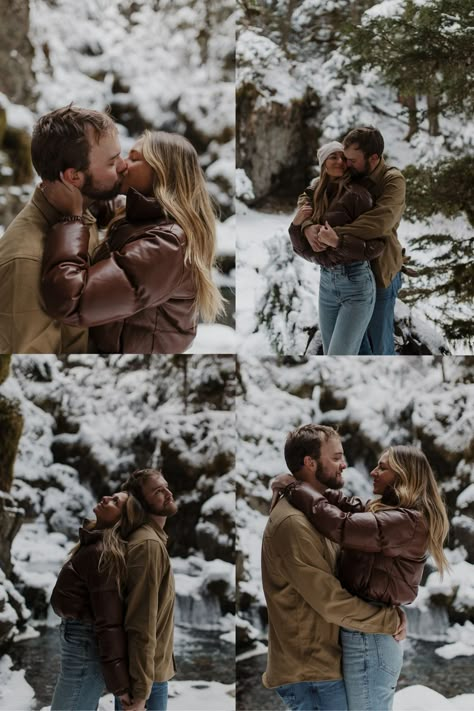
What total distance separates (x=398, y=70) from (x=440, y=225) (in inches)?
27.4

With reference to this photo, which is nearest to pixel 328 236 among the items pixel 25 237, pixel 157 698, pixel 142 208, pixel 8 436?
pixel 142 208

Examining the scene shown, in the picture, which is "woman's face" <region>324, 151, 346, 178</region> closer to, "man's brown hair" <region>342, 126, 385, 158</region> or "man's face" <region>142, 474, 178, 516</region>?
"man's brown hair" <region>342, 126, 385, 158</region>

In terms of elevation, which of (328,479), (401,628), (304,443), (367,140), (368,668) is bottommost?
(368,668)

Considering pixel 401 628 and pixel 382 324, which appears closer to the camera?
pixel 401 628

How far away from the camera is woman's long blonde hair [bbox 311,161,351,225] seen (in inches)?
144

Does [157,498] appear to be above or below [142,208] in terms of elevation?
below

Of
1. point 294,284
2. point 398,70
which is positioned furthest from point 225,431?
point 398,70

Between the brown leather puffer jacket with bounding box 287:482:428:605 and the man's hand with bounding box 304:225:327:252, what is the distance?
99cm

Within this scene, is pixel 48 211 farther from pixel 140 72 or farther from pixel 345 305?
pixel 345 305

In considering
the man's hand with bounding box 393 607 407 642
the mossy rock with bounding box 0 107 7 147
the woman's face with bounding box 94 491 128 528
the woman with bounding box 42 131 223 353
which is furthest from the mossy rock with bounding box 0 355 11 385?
the man's hand with bounding box 393 607 407 642

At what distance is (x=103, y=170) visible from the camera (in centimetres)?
334

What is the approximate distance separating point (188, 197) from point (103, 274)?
0.51 m

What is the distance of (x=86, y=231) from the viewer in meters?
3.29

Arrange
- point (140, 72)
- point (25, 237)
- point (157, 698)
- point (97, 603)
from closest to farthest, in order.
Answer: point (25, 237), point (97, 603), point (157, 698), point (140, 72)
